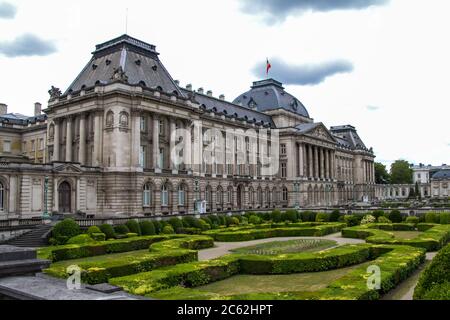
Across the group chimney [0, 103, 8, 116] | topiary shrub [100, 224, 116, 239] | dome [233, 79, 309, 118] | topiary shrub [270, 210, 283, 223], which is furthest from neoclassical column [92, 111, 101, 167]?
dome [233, 79, 309, 118]

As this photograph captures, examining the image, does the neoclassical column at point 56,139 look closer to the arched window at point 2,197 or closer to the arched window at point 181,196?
the arched window at point 2,197

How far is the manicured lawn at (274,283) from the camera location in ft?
57.3

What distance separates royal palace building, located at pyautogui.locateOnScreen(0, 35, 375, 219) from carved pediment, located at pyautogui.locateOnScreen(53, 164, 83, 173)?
0.10 meters

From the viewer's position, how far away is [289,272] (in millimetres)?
21031

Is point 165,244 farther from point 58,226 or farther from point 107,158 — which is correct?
point 107,158

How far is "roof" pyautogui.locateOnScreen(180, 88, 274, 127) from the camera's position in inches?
2699

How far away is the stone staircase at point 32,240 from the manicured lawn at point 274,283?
19032 mm

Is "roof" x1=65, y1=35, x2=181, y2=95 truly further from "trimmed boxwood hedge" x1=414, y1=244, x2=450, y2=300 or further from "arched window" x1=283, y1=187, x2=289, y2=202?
"trimmed boxwood hedge" x1=414, y1=244, x2=450, y2=300

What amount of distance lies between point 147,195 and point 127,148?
5911 mm

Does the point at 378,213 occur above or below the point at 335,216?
above

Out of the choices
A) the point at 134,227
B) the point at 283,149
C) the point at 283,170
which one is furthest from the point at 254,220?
the point at 283,149

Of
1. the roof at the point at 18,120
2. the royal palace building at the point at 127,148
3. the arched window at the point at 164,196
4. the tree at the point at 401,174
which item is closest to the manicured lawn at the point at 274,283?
the royal palace building at the point at 127,148

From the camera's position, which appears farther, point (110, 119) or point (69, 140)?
point (69, 140)

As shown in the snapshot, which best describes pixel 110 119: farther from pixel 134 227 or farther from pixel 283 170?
pixel 283 170
